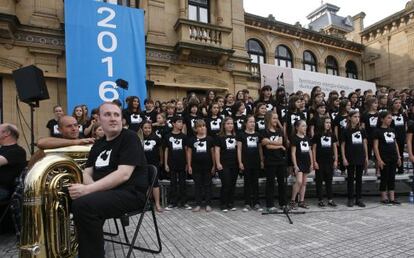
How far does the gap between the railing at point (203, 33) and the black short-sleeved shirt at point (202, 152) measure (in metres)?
6.89

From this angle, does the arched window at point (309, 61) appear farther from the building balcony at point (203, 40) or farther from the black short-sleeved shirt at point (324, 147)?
the black short-sleeved shirt at point (324, 147)

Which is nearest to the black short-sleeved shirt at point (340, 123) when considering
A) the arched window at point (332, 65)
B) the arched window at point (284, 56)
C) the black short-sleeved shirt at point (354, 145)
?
the black short-sleeved shirt at point (354, 145)

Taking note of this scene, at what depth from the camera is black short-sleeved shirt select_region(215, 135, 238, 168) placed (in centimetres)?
651

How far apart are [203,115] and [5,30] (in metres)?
6.73

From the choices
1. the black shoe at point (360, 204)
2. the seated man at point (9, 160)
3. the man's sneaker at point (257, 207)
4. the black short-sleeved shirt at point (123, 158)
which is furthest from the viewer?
the black shoe at point (360, 204)

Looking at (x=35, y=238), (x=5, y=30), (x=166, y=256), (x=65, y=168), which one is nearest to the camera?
(x=35, y=238)

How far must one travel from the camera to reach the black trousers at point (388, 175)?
22.3ft

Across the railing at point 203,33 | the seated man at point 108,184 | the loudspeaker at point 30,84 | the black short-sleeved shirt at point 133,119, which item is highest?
the railing at point 203,33

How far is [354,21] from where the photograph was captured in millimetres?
26984

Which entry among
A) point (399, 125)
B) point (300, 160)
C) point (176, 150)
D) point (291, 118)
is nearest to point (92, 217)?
point (176, 150)

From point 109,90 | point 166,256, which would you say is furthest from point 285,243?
point 109,90

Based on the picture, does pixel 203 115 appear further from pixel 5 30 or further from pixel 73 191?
pixel 5 30

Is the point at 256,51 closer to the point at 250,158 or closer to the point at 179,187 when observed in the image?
the point at 250,158

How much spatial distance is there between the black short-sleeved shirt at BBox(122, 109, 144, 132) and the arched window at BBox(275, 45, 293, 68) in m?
14.5
